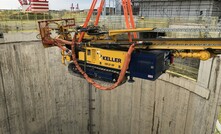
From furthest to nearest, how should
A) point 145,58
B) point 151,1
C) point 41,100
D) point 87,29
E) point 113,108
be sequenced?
point 151,1, point 113,108, point 41,100, point 87,29, point 145,58

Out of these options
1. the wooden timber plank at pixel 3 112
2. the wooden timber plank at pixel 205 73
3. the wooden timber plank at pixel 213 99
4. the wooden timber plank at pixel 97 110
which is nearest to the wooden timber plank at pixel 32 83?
the wooden timber plank at pixel 3 112

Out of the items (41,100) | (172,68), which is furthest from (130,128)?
(41,100)

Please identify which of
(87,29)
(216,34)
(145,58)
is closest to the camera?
(145,58)

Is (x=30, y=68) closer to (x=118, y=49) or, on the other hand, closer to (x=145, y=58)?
(x=118, y=49)

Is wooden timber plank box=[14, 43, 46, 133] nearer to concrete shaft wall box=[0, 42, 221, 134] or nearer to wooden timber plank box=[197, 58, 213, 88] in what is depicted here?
concrete shaft wall box=[0, 42, 221, 134]

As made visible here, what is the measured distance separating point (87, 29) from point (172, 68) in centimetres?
720

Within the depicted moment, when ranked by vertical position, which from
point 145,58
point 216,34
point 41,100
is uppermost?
point 216,34

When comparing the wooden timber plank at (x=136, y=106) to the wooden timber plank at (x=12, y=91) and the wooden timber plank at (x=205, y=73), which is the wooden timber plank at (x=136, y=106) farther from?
the wooden timber plank at (x=12, y=91)

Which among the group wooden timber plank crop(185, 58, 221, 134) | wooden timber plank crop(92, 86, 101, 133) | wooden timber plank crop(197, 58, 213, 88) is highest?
wooden timber plank crop(197, 58, 213, 88)

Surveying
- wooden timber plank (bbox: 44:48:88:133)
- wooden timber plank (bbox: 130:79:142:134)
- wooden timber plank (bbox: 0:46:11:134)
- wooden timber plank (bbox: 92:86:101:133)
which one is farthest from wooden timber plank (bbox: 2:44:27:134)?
wooden timber plank (bbox: 130:79:142:134)

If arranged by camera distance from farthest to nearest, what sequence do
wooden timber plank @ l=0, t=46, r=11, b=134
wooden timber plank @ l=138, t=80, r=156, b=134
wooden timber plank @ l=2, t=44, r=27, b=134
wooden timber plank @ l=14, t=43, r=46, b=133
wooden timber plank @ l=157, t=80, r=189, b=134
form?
wooden timber plank @ l=138, t=80, r=156, b=134 < wooden timber plank @ l=14, t=43, r=46, b=133 < wooden timber plank @ l=2, t=44, r=27, b=134 < wooden timber plank @ l=0, t=46, r=11, b=134 < wooden timber plank @ l=157, t=80, r=189, b=134

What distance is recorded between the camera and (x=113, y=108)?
49.9 feet

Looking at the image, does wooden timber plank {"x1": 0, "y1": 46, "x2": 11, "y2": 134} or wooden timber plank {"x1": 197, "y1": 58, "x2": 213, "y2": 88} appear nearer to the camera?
wooden timber plank {"x1": 197, "y1": 58, "x2": 213, "y2": 88}

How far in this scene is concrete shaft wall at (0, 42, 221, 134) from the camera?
10.5 metres
